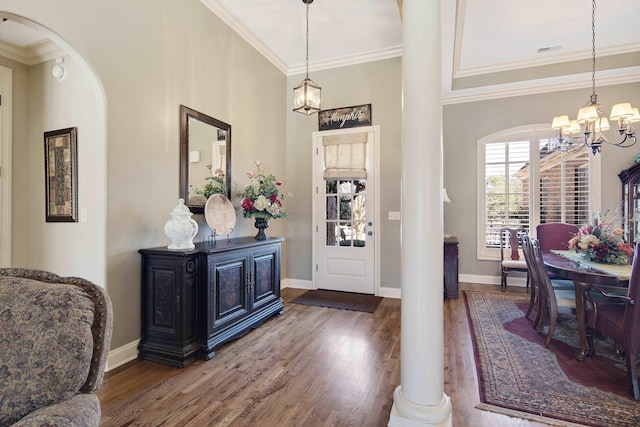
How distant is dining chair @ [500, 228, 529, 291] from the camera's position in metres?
4.67

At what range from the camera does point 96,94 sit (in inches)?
99.3

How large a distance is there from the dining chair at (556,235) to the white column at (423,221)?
3.43 metres

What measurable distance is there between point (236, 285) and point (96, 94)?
2.00 metres

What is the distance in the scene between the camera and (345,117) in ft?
15.6

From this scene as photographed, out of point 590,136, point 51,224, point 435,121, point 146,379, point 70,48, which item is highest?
point 70,48

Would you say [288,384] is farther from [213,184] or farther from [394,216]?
[394,216]

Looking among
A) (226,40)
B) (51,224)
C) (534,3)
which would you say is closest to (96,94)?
(51,224)

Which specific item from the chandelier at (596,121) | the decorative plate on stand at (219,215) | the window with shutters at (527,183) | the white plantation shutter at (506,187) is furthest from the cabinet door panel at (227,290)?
the white plantation shutter at (506,187)

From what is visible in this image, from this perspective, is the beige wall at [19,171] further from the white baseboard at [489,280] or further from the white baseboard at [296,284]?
the white baseboard at [489,280]

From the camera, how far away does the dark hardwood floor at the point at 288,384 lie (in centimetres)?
191

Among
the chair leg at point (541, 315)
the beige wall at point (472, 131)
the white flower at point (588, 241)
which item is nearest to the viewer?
the white flower at point (588, 241)

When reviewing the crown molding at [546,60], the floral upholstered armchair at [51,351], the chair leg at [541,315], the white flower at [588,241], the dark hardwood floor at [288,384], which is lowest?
the dark hardwood floor at [288,384]

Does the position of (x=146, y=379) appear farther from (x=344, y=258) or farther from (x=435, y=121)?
(x=344, y=258)

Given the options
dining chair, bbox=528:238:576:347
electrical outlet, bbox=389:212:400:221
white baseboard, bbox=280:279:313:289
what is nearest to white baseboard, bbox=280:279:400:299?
white baseboard, bbox=280:279:313:289
